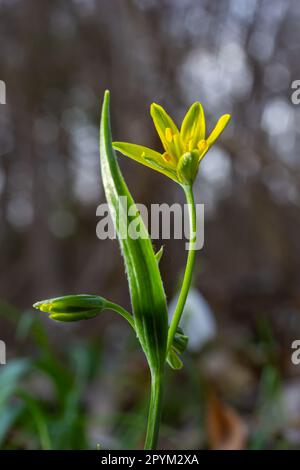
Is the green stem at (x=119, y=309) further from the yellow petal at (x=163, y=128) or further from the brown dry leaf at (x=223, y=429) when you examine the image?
the brown dry leaf at (x=223, y=429)

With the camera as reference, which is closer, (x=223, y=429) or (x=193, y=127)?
(x=193, y=127)

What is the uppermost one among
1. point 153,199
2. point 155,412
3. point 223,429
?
point 153,199

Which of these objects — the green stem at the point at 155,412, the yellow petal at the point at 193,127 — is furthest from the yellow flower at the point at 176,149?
the green stem at the point at 155,412

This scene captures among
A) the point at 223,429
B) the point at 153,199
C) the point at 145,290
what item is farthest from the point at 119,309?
the point at 153,199

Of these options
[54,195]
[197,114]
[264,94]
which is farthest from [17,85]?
[197,114]

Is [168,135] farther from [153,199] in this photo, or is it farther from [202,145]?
[153,199]

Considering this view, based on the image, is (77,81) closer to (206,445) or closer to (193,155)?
(206,445)

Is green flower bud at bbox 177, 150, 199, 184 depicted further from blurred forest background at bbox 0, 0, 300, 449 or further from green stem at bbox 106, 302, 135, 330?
blurred forest background at bbox 0, 0, 300, 449
